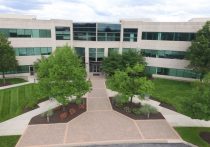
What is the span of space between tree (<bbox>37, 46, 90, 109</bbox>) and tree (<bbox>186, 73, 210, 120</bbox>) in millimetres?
12097

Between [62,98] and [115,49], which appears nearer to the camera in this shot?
[62,98]

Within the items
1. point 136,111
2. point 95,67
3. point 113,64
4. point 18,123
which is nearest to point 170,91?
point 136,111

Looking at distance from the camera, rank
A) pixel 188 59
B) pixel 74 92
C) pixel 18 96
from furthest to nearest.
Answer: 1. pixel 188 59
2. pixel 18 96
3. pixel 74 92

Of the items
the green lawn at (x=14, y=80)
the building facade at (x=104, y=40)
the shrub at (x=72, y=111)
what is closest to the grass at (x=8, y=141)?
the shrub at (x=72, y=111)

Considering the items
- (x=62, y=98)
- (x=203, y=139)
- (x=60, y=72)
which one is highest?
(x=60, y=72)

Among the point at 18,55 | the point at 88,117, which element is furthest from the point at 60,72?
the point at 18,55

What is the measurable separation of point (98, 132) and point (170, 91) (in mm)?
17366

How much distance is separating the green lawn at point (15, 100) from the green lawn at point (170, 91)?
702 inches

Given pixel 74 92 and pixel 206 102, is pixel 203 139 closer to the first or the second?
pixel 206 102

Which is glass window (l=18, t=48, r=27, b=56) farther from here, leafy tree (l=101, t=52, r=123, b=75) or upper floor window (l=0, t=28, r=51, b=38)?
leafy tree (l=101, t=52, r=123, b=75)

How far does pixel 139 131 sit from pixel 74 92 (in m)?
8.44

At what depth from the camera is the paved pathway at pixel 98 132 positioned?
1978 centimetres

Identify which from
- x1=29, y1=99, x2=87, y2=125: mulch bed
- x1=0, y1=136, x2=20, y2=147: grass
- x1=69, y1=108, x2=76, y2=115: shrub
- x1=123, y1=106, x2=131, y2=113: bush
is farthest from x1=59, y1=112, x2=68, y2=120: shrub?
x1=123, y1=106, x2=131, y2=113: bush

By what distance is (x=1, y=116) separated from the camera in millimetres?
24641
